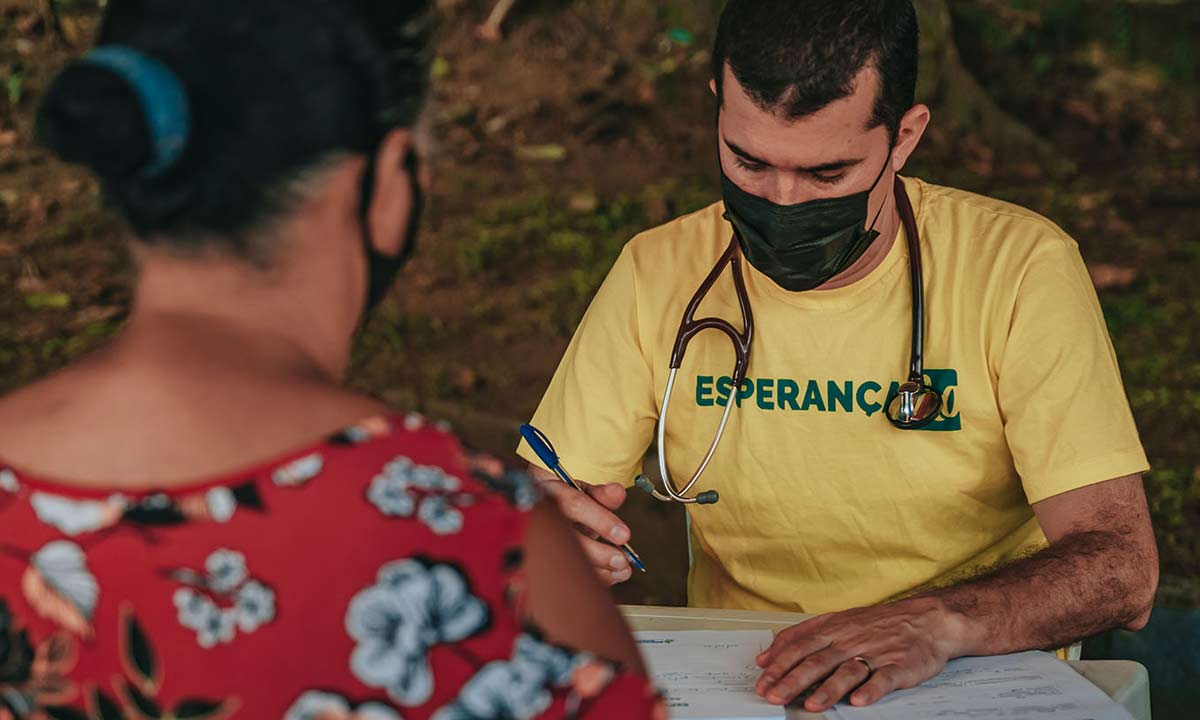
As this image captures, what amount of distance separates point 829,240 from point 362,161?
4.48 ft

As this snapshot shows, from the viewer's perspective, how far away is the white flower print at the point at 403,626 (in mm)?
1253

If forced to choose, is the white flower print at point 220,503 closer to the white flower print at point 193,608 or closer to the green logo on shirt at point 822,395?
the white flower print at point 193,608

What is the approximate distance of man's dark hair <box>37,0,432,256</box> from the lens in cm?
123

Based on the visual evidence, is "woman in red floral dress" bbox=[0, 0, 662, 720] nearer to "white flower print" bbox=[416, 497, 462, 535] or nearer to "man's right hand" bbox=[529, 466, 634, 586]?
"white flower print" bbox=[416, 497, 462, 535]

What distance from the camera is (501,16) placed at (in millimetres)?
8500

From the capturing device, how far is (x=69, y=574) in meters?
1.27

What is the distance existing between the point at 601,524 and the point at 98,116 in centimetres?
137

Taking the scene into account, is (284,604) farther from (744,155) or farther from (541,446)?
(744,155)

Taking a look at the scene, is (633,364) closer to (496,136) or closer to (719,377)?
(719,377)

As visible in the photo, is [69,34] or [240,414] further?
[69,34]

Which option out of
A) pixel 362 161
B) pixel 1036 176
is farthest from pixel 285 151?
pixel 1036 176

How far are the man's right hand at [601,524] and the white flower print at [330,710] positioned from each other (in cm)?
111

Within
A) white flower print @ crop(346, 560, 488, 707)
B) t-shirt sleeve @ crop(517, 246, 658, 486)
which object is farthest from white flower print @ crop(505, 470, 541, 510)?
t-shirt sleeve @ crop(517, 246, 658, 486)

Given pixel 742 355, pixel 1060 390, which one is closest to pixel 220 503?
pixel 742 355
